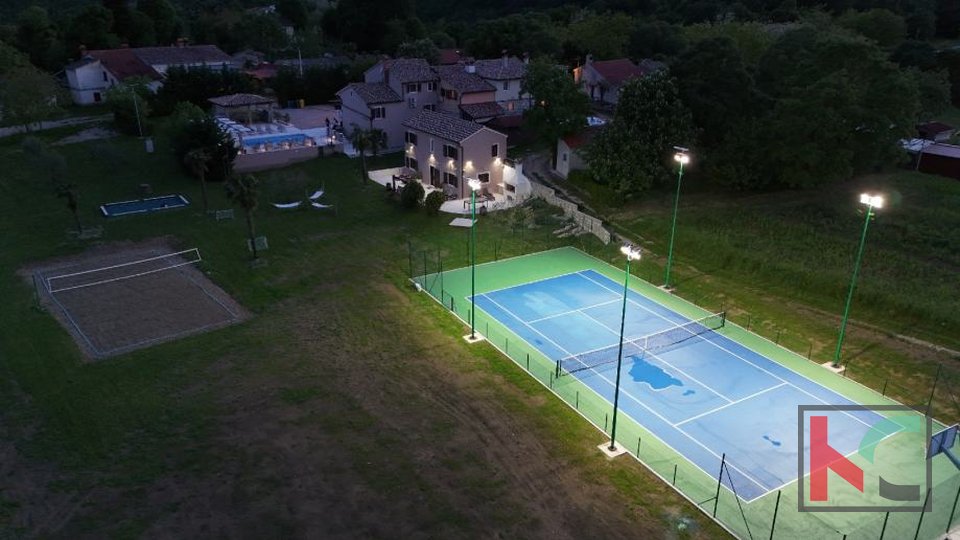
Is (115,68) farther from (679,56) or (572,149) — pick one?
(679,56)

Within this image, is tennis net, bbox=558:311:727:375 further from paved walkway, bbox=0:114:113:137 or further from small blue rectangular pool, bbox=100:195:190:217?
paved walkway, bbox=0:114:113:137

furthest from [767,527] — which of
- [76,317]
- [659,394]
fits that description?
[76,317]

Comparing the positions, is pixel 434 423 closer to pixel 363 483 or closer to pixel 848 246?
pixel 363 483

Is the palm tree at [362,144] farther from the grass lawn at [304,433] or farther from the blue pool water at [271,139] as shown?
the grass lawn at [304,433]

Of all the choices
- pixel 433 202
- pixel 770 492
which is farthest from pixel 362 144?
pixel 770 492

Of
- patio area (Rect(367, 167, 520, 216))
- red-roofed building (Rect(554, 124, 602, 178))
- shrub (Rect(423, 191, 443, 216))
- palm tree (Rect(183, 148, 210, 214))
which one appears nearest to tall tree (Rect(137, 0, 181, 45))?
palm tree (Rect(183, 148, 210, 214))
